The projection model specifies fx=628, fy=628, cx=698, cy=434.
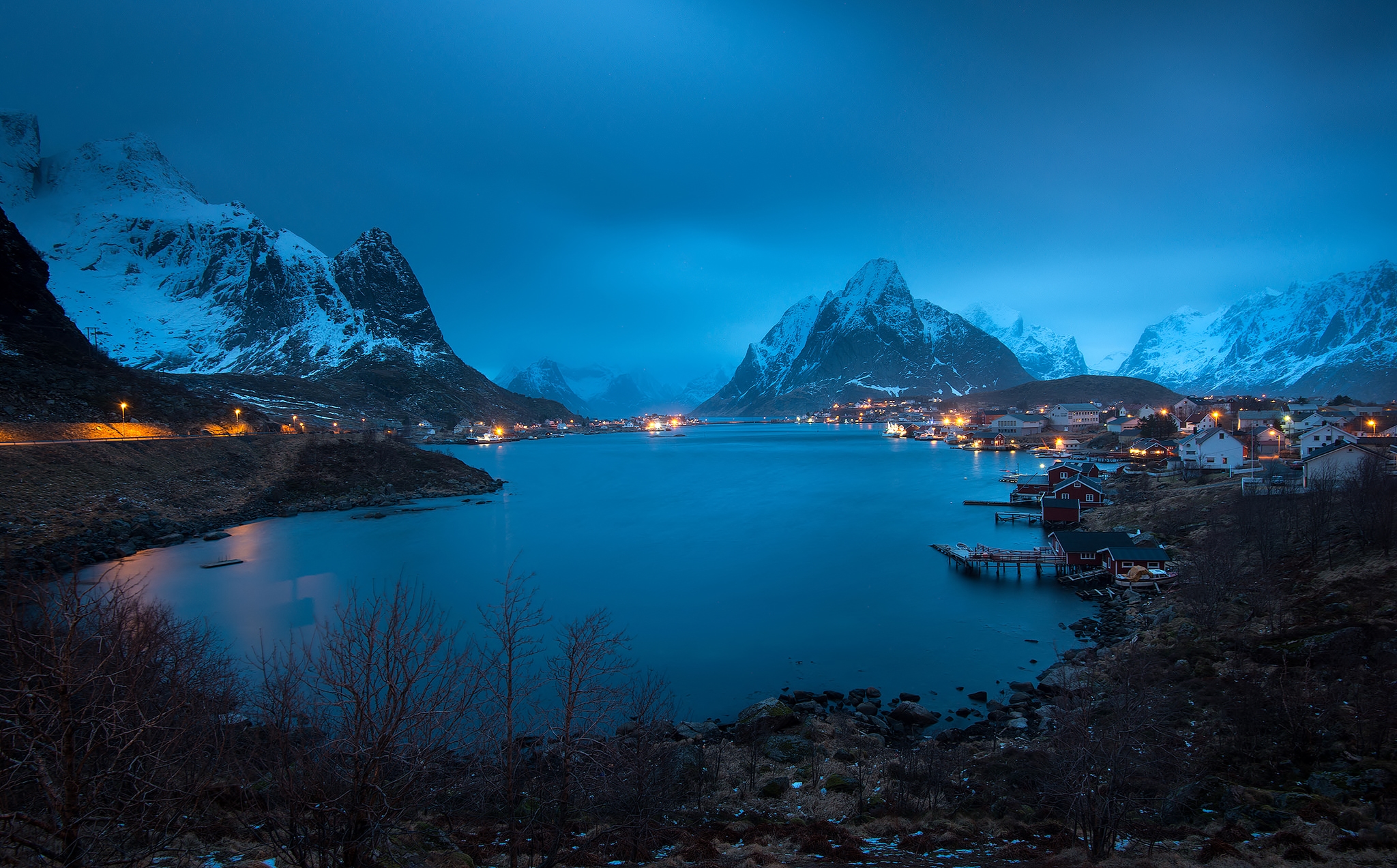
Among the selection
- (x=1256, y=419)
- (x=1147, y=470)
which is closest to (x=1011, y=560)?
(x=1147, y=470)

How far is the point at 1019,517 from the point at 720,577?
20.9 metres

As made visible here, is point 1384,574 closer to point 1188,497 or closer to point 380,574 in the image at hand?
point 1188,497

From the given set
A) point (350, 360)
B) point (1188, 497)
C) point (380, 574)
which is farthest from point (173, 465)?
point (350, 360)

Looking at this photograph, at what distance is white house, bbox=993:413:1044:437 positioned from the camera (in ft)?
315

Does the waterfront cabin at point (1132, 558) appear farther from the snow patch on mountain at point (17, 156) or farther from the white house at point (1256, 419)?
the snow patch on mountain at point (17, 156)

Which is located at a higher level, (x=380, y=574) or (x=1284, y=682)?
(x=1284, y=682)

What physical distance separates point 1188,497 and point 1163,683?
79.7ft

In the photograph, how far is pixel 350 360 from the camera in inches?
4825

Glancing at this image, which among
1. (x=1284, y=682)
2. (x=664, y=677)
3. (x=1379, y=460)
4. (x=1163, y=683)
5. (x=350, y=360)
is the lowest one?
(x=664, y=677)

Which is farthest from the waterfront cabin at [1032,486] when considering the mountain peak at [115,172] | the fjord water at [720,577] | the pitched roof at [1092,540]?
the mountain peak at [115,172]

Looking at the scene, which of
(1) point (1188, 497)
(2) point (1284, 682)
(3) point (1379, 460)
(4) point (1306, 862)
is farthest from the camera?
(1) point (1188, 497)

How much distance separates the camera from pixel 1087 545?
24.8 meters

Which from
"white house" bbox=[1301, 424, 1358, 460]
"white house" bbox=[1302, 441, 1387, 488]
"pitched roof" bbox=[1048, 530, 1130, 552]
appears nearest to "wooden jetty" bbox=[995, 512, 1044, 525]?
"pitched roof" bbox=[1048, 530, 1130, 552]

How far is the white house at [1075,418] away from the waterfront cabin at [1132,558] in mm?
77480
